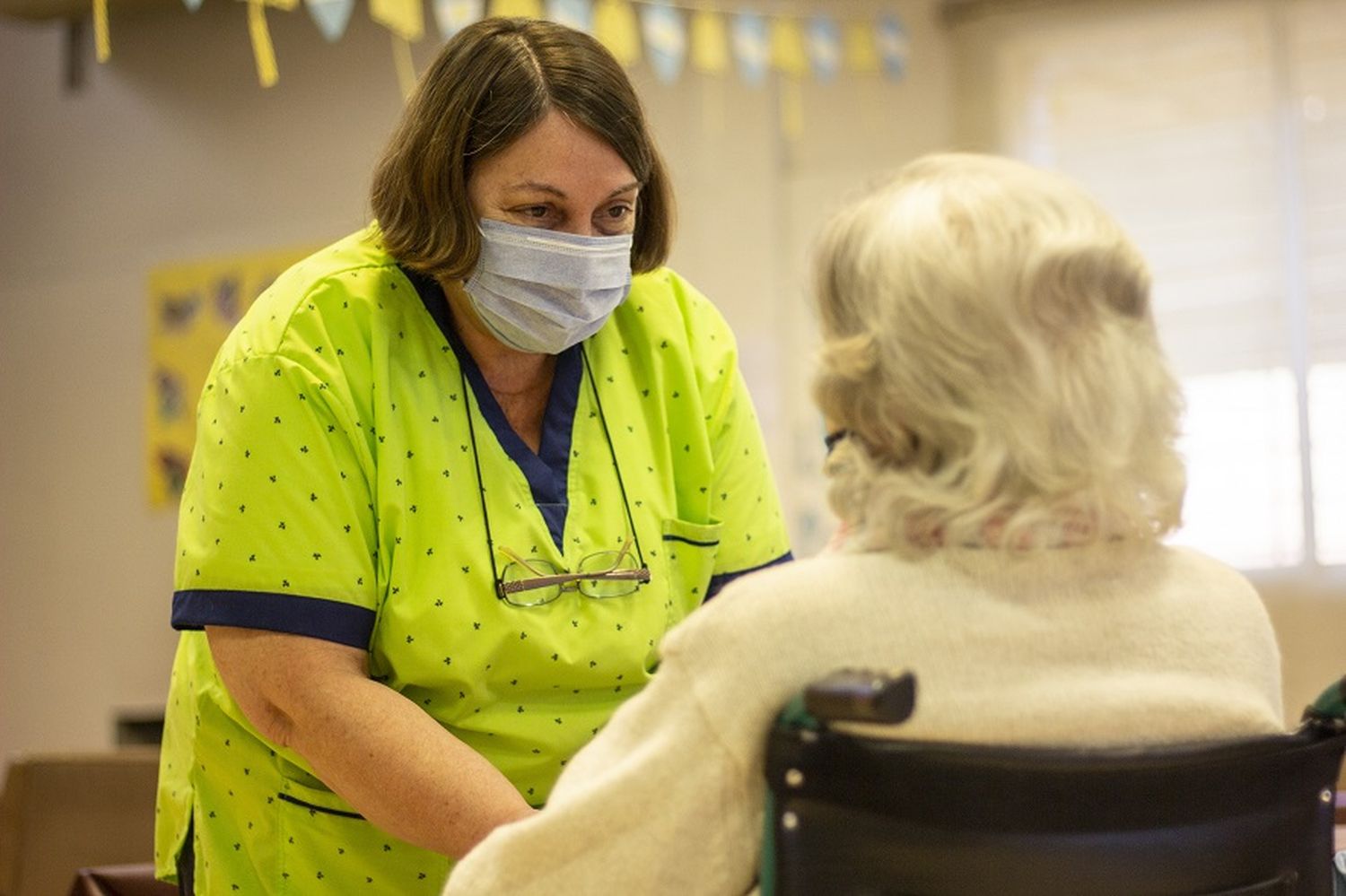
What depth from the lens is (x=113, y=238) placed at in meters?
4.85

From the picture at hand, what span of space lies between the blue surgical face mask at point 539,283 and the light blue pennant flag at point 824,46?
8.57ft

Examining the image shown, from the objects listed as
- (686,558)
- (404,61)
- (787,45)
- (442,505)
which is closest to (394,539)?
(442,505)

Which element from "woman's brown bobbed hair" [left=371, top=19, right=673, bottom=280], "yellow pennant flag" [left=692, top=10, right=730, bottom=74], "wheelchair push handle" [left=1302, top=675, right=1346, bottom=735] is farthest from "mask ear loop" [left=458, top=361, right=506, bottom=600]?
"yellow pennant flag" [left=692, top=10, right=730, bottom=74]

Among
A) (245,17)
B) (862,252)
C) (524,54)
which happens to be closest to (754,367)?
(245,17)

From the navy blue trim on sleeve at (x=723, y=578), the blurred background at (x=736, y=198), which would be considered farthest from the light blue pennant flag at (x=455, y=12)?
the navy blue trim on sleeve at (x=723, y=578)

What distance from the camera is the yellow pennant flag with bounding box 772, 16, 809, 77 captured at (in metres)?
4.00

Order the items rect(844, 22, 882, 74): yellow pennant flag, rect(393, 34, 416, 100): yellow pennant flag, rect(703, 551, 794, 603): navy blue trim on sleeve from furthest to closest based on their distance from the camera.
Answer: rect(393, 34, 416, 100): yellow pennant flag, rect(844, 22, 882, 74): yellow pennant flag, rect(703, 551, 794, 603): navy blue trim on sleeve

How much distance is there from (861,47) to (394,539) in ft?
9.92

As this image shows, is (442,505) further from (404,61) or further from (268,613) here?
(404,61)

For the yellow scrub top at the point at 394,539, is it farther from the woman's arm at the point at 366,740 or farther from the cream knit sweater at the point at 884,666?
the cream knit sweater at the point at 884,666

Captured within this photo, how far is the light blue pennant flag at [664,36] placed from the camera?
3.75 m

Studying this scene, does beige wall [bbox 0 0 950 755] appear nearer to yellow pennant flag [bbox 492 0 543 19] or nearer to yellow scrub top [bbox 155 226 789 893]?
yellow pennant flag [bbox 492 0 543 19]

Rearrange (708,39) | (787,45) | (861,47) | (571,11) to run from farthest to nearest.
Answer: (861,47), (787,45), (708,39), (571,11)

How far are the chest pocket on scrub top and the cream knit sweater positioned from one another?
0.60 meters
